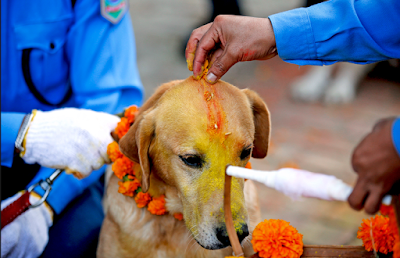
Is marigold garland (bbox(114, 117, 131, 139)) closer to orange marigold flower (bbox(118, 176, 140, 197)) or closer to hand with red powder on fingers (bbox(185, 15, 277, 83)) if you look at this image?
orange marigold flower (bbox(118, 176, 140, 197))

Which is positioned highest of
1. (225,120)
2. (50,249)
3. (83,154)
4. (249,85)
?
(225,120)

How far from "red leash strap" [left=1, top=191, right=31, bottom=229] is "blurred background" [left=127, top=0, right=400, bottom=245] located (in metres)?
2.27

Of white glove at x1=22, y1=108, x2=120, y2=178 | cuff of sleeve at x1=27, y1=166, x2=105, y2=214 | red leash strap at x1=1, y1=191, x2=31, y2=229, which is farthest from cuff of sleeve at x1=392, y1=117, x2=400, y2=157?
cuff of sleeve at x1=27, y1=166, x2=105, y2=214

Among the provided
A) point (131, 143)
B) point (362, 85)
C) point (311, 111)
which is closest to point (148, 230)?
point (131, 143)

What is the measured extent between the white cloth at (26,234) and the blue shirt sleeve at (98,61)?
0.81 meters

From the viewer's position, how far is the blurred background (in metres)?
3.49

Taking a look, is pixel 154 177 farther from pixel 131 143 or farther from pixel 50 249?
pixel 50 249

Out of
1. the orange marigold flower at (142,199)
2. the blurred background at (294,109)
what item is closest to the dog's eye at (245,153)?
the orange marigold flower at (142,199)

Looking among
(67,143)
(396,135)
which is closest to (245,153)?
(396,135)

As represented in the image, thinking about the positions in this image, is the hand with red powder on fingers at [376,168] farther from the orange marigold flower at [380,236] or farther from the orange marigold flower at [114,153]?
the orange marigold flower at [114,153]

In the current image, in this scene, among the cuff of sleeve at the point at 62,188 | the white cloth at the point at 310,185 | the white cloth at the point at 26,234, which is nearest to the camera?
the white cloth at the point at 310,185

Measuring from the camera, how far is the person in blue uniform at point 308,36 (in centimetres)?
147

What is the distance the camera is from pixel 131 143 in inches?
68.1

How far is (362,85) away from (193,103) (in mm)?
5060
